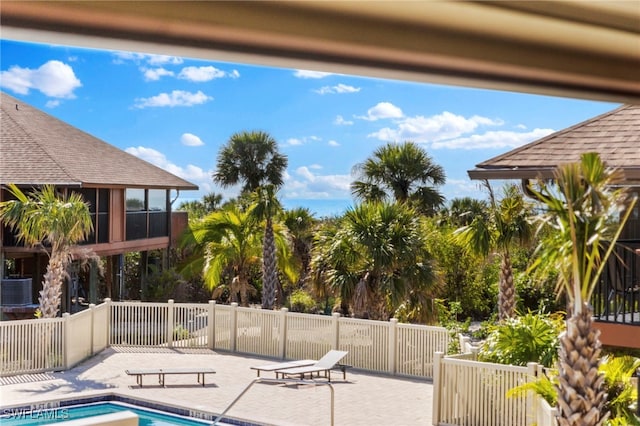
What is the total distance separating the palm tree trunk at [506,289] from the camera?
1320cm

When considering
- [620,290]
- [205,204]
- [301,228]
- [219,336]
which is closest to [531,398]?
[620,290]

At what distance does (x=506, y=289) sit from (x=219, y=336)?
20.5 feet

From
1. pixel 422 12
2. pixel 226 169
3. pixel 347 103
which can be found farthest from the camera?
pixel 347 103

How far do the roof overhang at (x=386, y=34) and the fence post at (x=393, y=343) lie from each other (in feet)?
39.1

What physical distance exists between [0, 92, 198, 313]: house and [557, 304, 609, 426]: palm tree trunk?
13.5 m

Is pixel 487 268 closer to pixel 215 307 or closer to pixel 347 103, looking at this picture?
pixel 215 307

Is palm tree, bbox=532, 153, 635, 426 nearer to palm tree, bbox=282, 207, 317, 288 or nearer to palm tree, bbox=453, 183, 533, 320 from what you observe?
palm tree, bbox=453, 183, 533, 320

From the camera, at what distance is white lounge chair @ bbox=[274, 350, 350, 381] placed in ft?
41.3

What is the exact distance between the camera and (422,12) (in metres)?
1.31

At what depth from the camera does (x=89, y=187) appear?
741 inches

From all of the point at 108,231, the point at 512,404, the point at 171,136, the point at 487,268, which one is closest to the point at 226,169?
the point at 108,231

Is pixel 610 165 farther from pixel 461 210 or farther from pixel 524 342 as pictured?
pixel 461 210

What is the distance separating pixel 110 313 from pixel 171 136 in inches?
5726

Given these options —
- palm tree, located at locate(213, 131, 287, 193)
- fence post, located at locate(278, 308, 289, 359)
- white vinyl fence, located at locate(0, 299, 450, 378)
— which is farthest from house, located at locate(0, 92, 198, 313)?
fence post, located at locate(278, 308, 289, 359)
